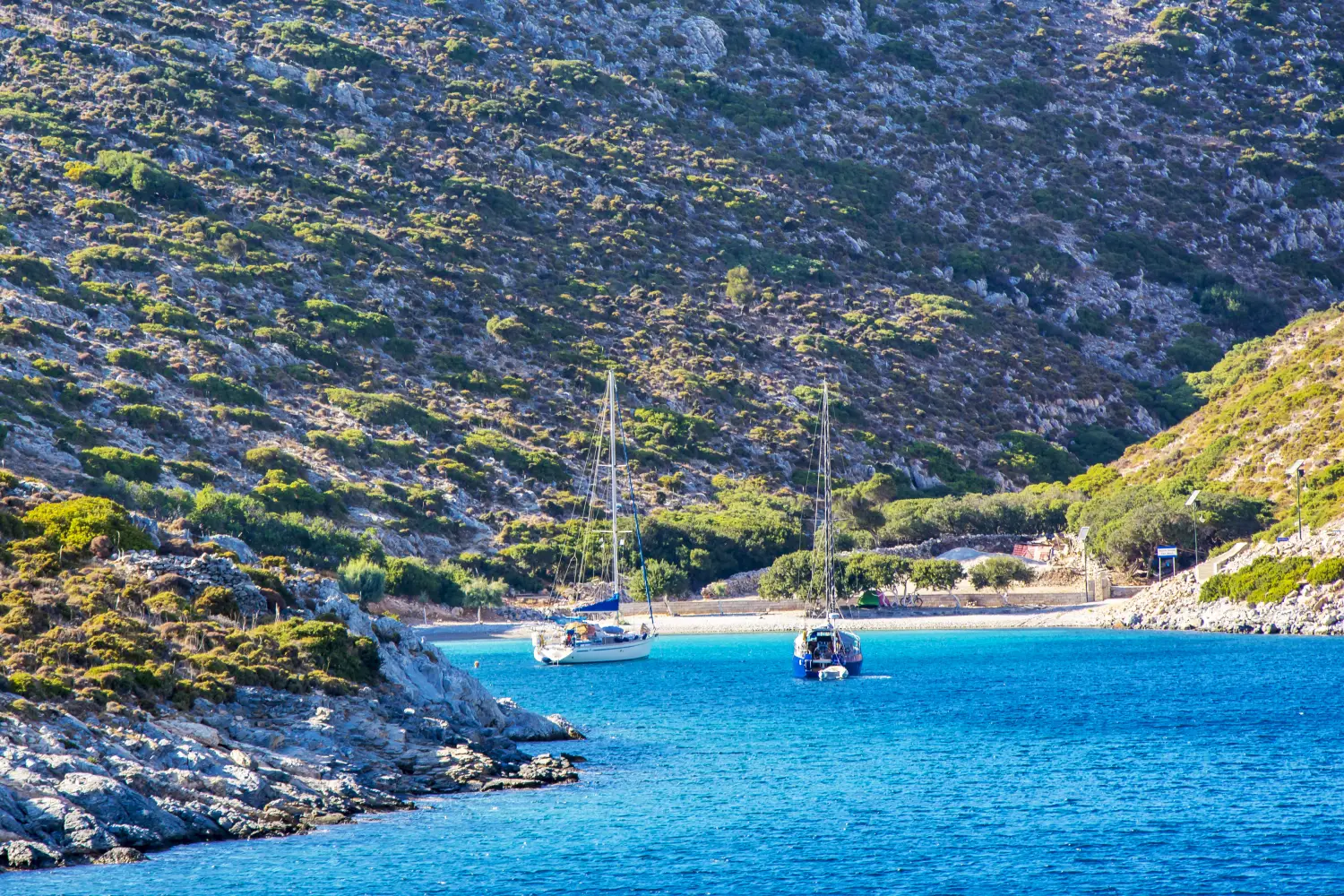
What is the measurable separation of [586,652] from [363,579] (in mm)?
13097

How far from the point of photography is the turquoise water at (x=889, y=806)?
26.5 metres

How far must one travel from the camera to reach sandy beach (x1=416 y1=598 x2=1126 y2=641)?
83.9 metres

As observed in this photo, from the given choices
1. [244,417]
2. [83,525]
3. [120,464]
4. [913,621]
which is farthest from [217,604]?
[244,417]

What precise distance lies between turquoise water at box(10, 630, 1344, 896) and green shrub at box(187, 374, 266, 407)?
43900 mm

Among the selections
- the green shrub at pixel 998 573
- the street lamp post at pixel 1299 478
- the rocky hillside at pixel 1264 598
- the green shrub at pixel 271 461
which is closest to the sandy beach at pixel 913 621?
the rocky hillside at pixel 1264 598

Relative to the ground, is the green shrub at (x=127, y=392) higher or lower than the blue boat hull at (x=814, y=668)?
higher

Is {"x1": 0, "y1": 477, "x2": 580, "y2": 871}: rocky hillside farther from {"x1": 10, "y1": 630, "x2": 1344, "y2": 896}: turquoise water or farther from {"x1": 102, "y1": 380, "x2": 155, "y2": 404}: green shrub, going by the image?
{"x1": 102, "y1": 380, "x2": 155, "y2": 404}: green shrub

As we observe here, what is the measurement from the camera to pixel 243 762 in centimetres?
3072

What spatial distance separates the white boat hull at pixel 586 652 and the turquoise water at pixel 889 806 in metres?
11.9

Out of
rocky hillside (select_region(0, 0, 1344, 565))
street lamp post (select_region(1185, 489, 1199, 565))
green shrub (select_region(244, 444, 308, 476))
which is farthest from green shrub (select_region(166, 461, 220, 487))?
street lamp post (select_region(1185, 489, 1199, 565))

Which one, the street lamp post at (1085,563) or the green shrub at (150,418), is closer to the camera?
the green shrub at (150,418)

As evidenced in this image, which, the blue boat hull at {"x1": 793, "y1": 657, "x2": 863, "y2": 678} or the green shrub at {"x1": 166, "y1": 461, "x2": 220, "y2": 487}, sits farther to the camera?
the green shrub at {"x1": 166, "y1": 461, "x2": 220, "y2": 487}

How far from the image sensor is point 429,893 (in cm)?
2580

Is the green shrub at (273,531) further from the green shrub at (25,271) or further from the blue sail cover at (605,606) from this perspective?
the green shrub at (25,271)
